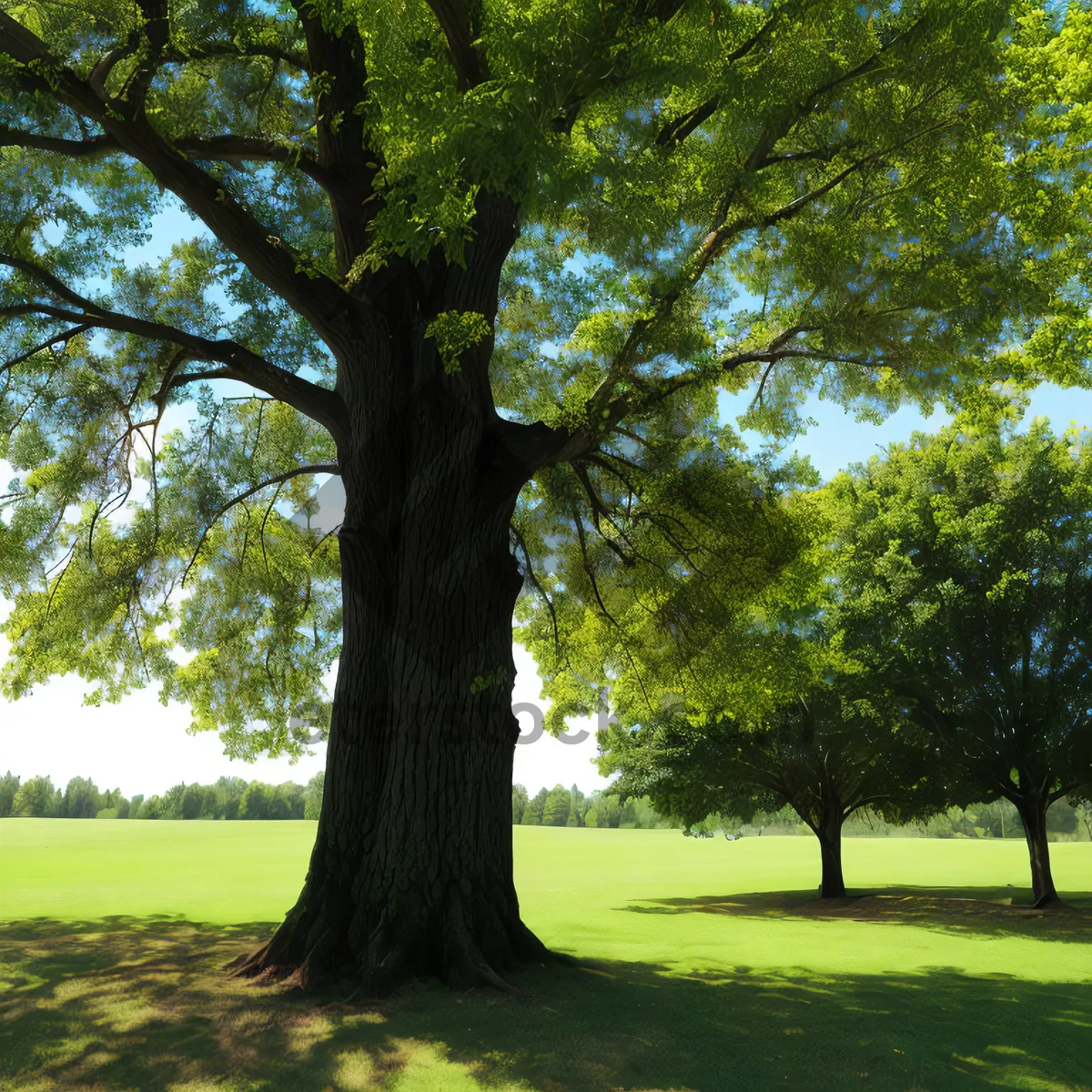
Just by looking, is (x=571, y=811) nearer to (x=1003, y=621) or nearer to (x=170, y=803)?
(x=170, y=803)

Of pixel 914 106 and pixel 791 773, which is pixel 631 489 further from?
pixel 791 773

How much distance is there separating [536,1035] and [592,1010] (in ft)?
2.70

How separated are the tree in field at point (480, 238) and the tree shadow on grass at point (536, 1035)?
2.52 feet

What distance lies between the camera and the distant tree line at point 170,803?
71500mm

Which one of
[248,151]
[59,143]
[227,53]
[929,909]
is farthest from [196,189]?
[929,909]

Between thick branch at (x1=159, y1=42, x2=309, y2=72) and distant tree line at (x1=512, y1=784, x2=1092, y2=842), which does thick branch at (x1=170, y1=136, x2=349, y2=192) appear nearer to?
thick branch at (x1=159, y1=42, x2=309, y2=72)

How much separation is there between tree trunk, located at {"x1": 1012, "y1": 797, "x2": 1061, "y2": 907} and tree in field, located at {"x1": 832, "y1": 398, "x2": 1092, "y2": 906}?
3 centimetres

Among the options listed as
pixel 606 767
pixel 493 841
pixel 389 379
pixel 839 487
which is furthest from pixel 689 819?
pixel 389 379

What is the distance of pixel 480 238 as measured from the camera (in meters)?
9.25

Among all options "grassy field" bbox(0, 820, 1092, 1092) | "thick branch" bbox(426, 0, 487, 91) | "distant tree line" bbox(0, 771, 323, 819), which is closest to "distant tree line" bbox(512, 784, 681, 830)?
"distant tree line" bbox(0, 771, 323, 819)

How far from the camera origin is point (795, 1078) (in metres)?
5.41

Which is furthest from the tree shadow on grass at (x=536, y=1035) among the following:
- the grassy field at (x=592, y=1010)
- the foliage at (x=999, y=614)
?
the foliage at (x=999, y=614)

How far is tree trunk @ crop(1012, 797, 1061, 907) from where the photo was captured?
60.8 feet

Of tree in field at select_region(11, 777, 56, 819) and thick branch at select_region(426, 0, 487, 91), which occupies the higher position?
thick branch at select_region(426, 0, 487, 91)
